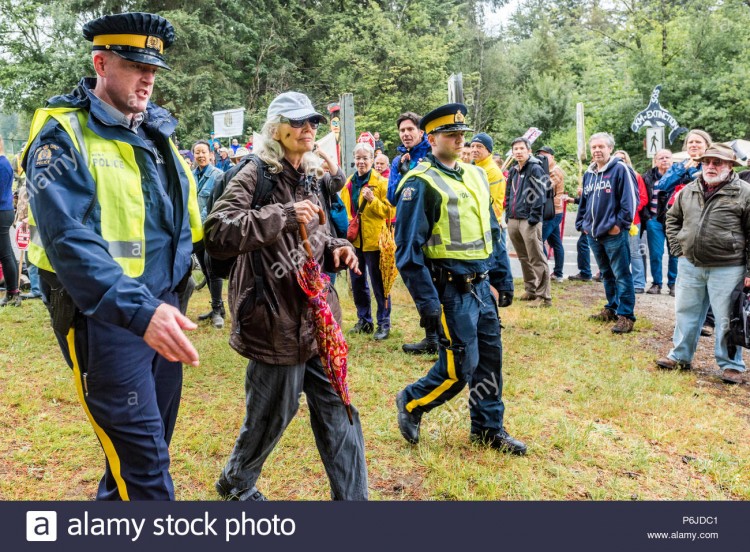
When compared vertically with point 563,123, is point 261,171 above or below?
below

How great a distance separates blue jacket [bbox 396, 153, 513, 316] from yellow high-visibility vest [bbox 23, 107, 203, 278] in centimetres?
184

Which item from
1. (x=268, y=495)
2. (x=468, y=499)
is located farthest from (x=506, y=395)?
(x=268, y=495)

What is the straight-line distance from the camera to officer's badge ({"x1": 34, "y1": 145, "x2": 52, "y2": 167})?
201 cm

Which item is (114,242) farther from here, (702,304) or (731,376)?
(731,376)

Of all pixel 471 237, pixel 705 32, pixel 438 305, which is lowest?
pixel 438 305

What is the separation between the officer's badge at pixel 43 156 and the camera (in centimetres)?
201

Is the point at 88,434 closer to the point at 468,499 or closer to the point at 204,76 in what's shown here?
the point at 468,499

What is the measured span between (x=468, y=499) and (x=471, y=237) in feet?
5.17

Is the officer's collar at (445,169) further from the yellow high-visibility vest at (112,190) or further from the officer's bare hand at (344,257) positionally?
the yellow high-visibility vest at (112,190)

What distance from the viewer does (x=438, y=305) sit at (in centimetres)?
371

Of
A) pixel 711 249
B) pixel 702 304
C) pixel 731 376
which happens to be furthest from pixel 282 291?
pixel 731 376

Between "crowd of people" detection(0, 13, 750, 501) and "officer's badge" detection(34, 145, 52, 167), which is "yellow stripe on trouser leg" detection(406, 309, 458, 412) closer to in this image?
"crowd of people" detection(0, 13, 750, 501)

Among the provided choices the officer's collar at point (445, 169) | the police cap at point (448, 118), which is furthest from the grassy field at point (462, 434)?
the police cap at point (448, 118)
